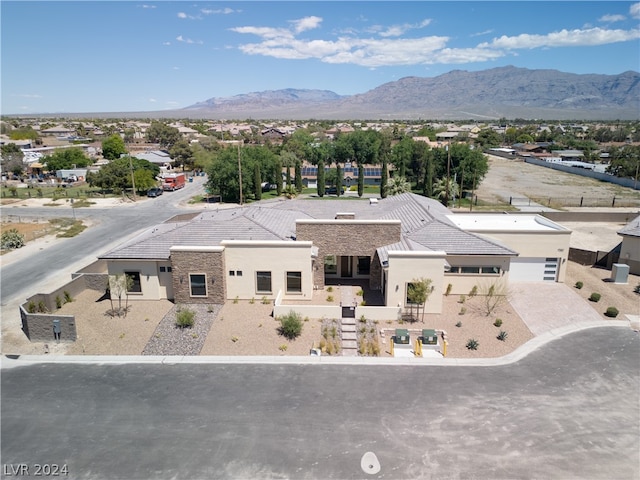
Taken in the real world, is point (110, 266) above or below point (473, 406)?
above

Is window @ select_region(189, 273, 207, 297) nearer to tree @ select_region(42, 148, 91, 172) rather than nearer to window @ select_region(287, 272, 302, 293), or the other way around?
window @ select_region(287, 272, 302, 293)

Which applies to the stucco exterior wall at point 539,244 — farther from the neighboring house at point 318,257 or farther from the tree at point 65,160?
the tree at point 65,160

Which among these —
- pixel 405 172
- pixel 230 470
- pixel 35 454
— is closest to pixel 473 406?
pixel 230 470

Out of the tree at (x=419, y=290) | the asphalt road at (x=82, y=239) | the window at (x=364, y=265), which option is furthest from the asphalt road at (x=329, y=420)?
the asphalt road at (x=82, y=239)

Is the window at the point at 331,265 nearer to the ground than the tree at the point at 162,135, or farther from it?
nearer to the ground

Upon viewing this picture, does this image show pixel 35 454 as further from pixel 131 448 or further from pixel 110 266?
pixel 110 266

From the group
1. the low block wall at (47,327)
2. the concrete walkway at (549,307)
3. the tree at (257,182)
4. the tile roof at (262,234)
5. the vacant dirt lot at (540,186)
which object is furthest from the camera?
the vacant dirt lot at (540,186)

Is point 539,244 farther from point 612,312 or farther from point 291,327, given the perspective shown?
point 291,327
